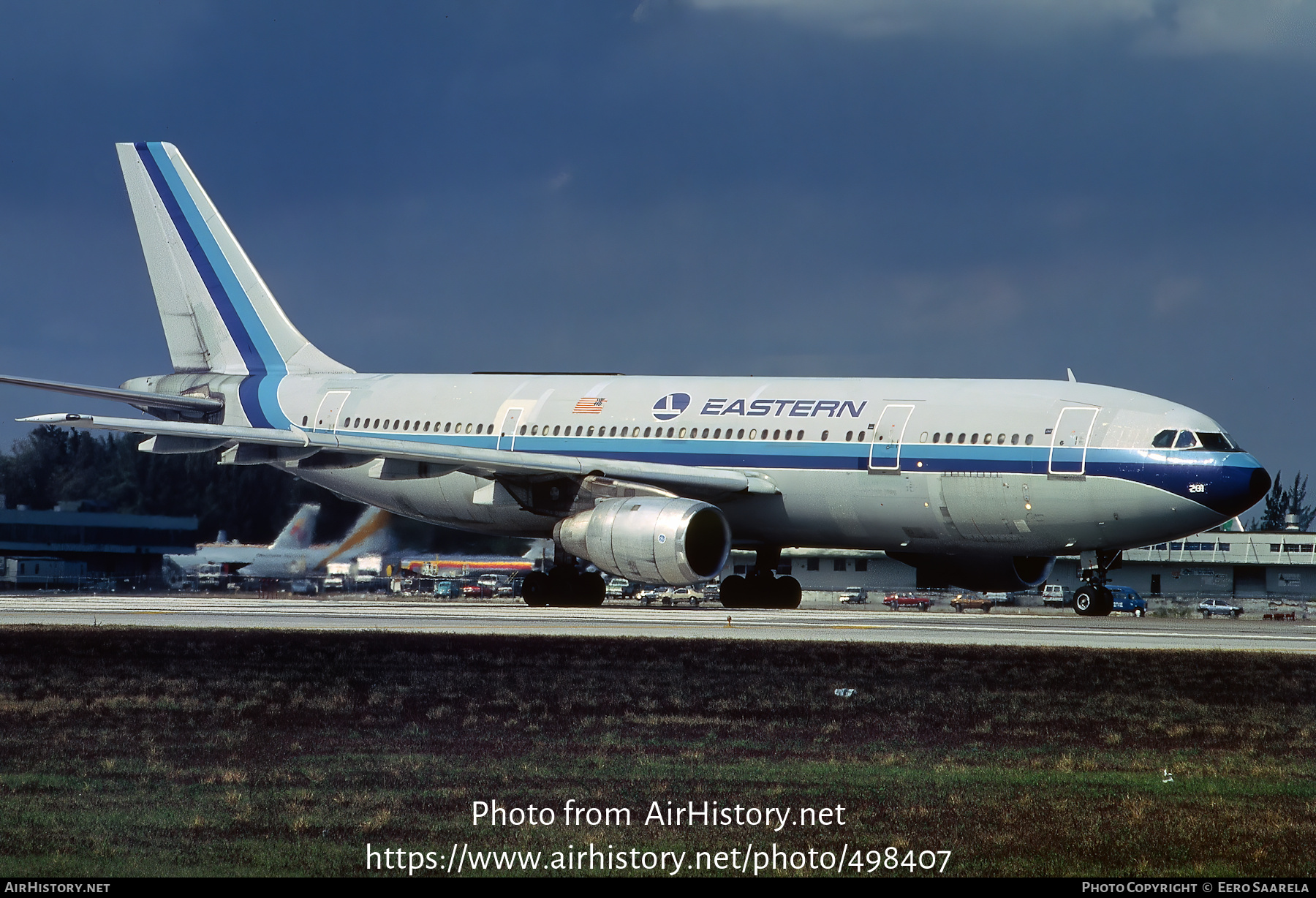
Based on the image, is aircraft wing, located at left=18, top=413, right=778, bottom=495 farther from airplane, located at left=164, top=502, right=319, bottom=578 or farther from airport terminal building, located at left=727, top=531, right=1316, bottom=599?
airport terminal building, located at left=727, top=531, right=1316, bottom=599

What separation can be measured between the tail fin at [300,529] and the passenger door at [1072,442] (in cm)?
2352

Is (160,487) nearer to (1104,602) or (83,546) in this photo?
(83,546)

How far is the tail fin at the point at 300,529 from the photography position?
42094 mm

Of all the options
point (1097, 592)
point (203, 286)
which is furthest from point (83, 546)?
point (1097, 592)

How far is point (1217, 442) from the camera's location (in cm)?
2500

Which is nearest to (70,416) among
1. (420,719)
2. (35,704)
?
(35,704)

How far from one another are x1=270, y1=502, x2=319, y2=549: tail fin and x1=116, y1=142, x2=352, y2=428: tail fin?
7280 mm

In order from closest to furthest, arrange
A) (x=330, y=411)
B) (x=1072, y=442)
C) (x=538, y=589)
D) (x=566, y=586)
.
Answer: (x=1072, y=442) < (x=566, y=586) < (x=538, y=589) < (x=330, y=411)

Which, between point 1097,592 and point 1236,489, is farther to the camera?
point 1097,592

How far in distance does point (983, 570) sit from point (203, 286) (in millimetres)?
19644

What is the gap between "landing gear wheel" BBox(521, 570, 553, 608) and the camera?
30375 millimetres

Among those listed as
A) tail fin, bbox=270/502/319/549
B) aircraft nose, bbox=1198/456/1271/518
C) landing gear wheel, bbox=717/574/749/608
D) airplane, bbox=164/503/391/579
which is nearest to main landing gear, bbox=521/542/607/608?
landing gear wheel, bbox=717/574/749/608

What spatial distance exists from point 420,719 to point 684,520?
43.0ft

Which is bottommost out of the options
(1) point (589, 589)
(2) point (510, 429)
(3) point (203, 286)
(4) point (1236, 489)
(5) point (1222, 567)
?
(5) point (1222, 567)
